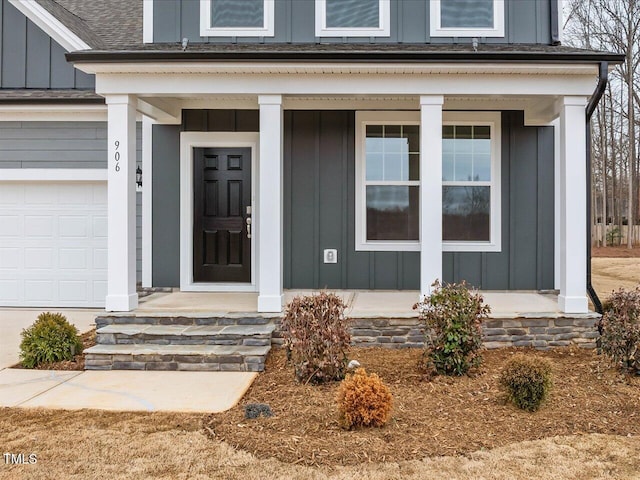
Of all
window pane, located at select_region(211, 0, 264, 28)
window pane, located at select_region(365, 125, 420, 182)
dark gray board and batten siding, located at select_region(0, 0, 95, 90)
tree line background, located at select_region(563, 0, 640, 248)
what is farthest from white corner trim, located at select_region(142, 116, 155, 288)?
tree line background, located at select_region(563, 0, 640, 248)

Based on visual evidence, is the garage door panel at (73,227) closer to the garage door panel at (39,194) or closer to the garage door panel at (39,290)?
the garage door panel at (39,194)

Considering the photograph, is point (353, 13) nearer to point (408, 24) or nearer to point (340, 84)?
point (408, 24)

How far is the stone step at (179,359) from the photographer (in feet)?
15.9

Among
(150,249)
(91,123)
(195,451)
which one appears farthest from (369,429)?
(91,123)

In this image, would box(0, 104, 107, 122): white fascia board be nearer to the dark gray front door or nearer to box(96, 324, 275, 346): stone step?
the dark gray front door

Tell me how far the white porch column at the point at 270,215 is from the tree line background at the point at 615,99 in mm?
16382

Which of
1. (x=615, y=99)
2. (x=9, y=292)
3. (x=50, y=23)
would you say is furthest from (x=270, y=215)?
(x=615, y=99)

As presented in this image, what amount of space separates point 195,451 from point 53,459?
0.84 metres

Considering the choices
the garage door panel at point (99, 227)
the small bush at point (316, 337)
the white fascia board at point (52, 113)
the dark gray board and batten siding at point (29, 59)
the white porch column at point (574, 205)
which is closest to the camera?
the small bush at point (316, 337)

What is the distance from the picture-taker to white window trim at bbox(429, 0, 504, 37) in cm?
673

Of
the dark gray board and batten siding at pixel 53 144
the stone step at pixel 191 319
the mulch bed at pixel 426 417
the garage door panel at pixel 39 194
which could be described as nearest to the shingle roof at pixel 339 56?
the dark gray board and batten siding at pixel 53 144

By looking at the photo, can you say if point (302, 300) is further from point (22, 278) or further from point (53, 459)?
point (22, 278)

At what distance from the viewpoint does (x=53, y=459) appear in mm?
3023

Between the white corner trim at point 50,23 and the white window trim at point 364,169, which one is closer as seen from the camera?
the white window trim at point 364,169
